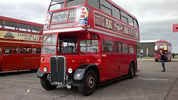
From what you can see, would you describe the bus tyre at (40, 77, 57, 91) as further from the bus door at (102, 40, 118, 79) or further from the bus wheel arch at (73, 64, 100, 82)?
the bus door at (102, 40, 118, 79)

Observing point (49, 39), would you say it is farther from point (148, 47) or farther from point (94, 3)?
point (148, 47)

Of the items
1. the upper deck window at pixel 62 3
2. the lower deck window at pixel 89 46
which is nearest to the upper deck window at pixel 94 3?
the upper deck window at pixel 62 3

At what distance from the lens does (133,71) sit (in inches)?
484

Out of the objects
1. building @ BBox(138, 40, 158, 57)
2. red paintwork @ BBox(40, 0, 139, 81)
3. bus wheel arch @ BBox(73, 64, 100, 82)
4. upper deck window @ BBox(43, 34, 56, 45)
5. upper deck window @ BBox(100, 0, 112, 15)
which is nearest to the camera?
bus wheel arch @ BBox(73, 64, 100, 82)

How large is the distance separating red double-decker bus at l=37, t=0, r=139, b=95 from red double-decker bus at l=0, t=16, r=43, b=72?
662cm

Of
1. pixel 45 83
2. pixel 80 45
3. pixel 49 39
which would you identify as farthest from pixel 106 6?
pixel 45 83

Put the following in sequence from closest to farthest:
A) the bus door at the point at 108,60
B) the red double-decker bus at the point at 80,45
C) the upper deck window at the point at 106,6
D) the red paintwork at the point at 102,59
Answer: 1. the red double-decker bus at the point at 80,45
2. the red paintwork at the point at 102,59
3. the bus door at the point at 108,60
4. the upper deck window at the point at 106,6

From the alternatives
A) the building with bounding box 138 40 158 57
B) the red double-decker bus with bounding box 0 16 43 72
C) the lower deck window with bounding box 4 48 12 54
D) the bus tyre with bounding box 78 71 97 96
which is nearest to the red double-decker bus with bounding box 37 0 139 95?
the bus tyre with bounding box 78 71 97 96

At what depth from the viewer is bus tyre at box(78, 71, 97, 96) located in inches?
265

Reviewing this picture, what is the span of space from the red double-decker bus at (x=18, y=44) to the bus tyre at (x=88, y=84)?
8.71 metres

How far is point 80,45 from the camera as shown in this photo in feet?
27.9

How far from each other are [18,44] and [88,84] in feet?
30.3

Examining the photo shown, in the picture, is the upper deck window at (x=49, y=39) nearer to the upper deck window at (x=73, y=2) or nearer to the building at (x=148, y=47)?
the upper deck window at (x=73, y=2)

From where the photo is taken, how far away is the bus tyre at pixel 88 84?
6724 mm
